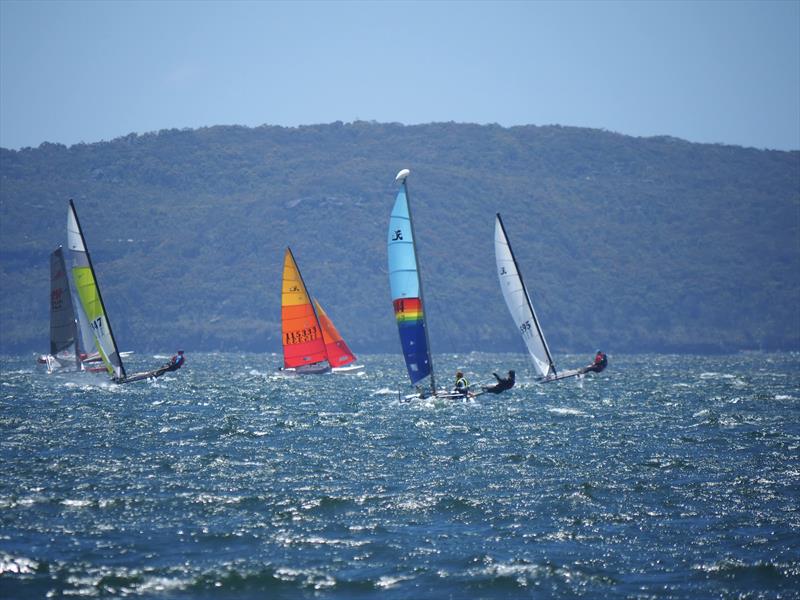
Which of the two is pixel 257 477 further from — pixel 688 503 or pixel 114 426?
pixel 114 426

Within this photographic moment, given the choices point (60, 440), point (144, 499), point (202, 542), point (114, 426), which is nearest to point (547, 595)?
point (202, 542)

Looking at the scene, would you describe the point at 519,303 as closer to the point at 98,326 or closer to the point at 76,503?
the point at 98,326

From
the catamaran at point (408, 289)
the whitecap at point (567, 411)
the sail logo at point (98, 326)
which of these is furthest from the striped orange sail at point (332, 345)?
the catamaran at point (408, 289)

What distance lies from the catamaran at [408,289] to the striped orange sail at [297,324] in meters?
21.2

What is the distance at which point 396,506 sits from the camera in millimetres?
27703

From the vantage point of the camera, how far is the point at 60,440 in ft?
129

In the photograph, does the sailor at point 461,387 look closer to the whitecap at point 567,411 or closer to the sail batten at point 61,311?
the whitecap at point 567,411

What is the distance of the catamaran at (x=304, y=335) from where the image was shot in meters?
72.8

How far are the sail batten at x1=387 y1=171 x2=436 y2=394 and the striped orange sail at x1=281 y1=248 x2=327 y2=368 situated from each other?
21145 mm

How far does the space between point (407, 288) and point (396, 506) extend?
23094 millimetres

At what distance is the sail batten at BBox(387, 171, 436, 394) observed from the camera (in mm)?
48562

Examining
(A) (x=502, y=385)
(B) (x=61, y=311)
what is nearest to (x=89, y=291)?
(B) (x=61, y=311)

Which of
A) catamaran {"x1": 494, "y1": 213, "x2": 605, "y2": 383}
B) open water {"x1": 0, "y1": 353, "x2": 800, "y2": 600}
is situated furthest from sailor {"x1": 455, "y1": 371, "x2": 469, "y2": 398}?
catamaran {"x1": 494, "y1": 213, "x2": 605, "y2": 383}

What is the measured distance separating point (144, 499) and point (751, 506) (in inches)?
572
